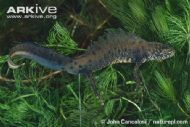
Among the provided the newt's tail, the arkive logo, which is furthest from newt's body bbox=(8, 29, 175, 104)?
the arkive logo

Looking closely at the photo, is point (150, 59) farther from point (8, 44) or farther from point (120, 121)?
point (8, 44)

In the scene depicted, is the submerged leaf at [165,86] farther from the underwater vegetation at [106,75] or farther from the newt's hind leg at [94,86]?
A: the newt's hind leg at [94,86]

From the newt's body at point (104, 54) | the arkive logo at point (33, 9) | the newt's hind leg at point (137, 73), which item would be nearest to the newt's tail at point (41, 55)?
the newt's body at point (104, 54)

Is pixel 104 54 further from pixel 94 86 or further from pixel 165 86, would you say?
pixel 165 86

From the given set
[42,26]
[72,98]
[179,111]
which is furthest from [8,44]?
[179,111]

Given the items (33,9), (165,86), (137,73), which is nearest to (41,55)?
(33,9)

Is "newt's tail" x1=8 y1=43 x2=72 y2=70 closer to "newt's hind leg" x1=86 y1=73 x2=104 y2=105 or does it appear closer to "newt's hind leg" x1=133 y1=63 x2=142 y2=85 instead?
"newt's hind leg" x1=86 y1=73 x2=104 y2=105
